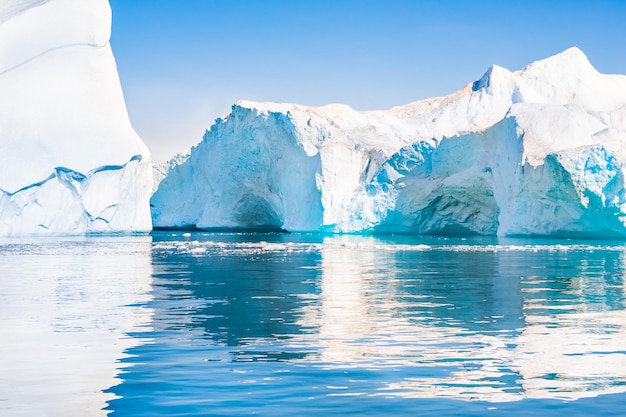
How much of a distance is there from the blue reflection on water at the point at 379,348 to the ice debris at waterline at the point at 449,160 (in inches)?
595

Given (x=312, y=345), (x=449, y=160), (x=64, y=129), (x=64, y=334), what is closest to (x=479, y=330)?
(x=312, y=345)

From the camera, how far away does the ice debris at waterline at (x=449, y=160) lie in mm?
27156

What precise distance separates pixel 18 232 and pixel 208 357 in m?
29.5

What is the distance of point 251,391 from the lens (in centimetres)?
475

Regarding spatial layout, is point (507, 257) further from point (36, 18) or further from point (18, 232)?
point (36, 18)

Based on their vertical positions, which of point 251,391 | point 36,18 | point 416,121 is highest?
point 36,18

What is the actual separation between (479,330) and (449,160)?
26304 mm

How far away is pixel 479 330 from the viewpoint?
709 centimetres

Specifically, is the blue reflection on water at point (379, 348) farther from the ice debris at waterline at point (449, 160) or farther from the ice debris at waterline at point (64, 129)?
the ice debris at waterline at point (64, 129)

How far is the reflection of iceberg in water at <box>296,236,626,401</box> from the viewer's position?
5.01m

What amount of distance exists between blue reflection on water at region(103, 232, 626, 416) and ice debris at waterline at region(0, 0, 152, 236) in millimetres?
22673

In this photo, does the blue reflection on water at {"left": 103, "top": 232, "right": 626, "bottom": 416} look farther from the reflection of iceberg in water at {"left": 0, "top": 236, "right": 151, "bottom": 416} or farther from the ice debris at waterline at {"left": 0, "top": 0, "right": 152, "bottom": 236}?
the ice debris at waterline at {"left": 0, "top": 0, "right": 152, "bottom": 236}

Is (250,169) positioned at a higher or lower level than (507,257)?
higher

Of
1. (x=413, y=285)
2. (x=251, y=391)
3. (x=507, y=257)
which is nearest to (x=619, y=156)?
(x=507, y=257)
